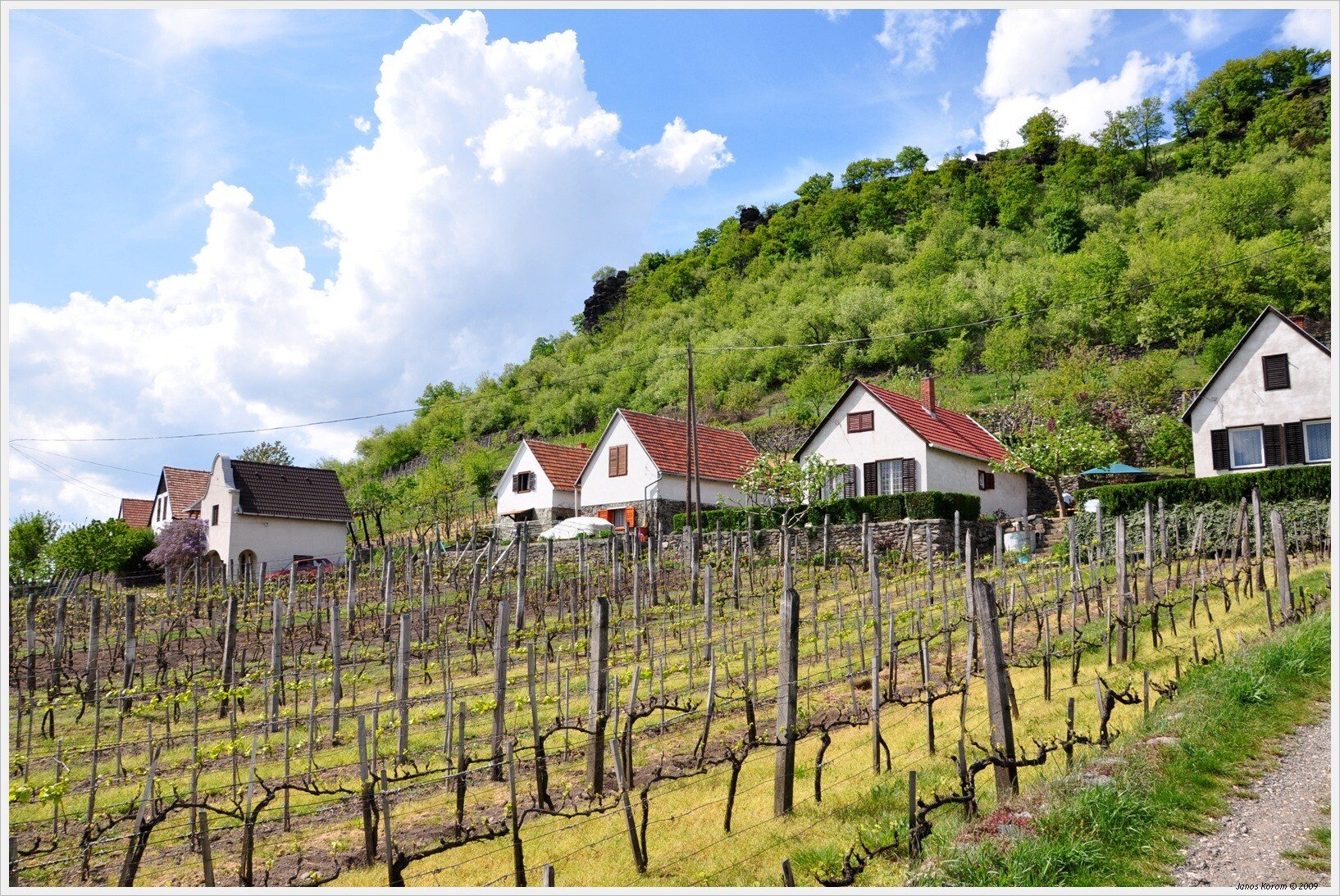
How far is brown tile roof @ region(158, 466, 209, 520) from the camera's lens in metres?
46.2

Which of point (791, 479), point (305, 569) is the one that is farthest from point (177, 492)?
point (791, 479)

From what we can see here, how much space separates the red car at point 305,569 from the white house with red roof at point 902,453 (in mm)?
18999

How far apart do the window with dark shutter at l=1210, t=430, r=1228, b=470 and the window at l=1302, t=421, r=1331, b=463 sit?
209 cm

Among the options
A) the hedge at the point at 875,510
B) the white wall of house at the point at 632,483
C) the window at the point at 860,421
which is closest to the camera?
the hedge at the point at 875,510

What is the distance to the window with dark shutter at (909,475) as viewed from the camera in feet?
111

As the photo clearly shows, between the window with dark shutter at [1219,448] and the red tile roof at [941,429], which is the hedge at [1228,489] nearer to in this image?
the window with dark shutter at [1219,448]

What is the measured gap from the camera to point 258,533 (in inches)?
1585

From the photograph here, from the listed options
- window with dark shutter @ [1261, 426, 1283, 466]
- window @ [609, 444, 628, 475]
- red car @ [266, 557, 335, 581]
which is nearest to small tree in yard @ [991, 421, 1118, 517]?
window with dark shutter @ [1261, 426, 1283, 466]

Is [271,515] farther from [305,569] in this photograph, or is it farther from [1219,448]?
[1219,448]

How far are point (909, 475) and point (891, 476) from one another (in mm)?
891

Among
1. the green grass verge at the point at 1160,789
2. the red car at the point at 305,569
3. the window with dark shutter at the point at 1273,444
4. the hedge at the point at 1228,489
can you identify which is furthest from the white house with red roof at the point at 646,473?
the green grass verge at the point at 1160,789

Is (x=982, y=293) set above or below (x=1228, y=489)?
above

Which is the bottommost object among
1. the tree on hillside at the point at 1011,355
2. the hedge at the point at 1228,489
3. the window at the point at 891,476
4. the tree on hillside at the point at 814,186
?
the hedge at the point at 1228,489

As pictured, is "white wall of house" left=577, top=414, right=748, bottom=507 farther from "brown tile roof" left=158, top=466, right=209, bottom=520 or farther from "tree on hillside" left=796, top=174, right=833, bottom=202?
"tree on hillside" left=796, top=174, right=833, bottom=202
